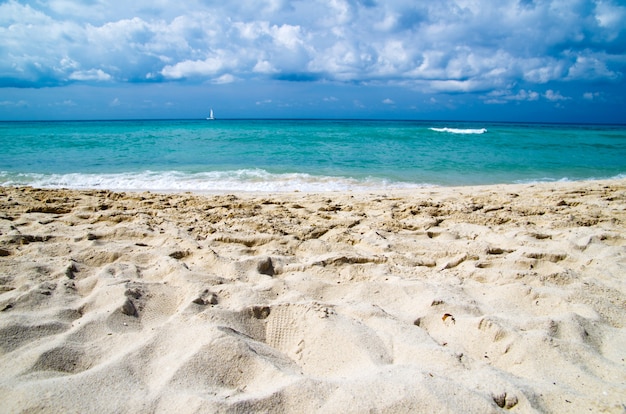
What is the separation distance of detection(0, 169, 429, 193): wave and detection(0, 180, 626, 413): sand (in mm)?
4418

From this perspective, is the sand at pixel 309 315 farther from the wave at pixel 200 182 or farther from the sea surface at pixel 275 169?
the sea surface at pixel 275 169

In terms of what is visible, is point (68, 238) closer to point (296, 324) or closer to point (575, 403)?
point (296, 324)

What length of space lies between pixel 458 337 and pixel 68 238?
362 cm

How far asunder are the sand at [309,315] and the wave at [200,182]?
4.42m

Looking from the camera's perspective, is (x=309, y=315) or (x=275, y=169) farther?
(x=275, y=169)

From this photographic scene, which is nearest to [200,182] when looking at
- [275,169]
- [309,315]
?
[275,169]

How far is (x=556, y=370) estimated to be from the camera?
182 cm

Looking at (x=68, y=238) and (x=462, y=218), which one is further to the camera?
(x=462, y=218)

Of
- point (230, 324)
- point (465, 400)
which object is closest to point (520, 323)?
point (465, 400)

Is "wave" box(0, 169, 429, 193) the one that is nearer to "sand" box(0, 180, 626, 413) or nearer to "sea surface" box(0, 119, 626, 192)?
"sea surface" box(0, 119, 626, 192)

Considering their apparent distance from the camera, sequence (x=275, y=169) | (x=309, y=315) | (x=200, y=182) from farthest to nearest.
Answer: (x=275, y=169)
(x=200, y=182)
(x=309, y=315)

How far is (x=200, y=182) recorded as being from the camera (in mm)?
9195

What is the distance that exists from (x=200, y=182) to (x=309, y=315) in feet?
25.1

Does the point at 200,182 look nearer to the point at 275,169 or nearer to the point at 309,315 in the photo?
the point at 275,169
